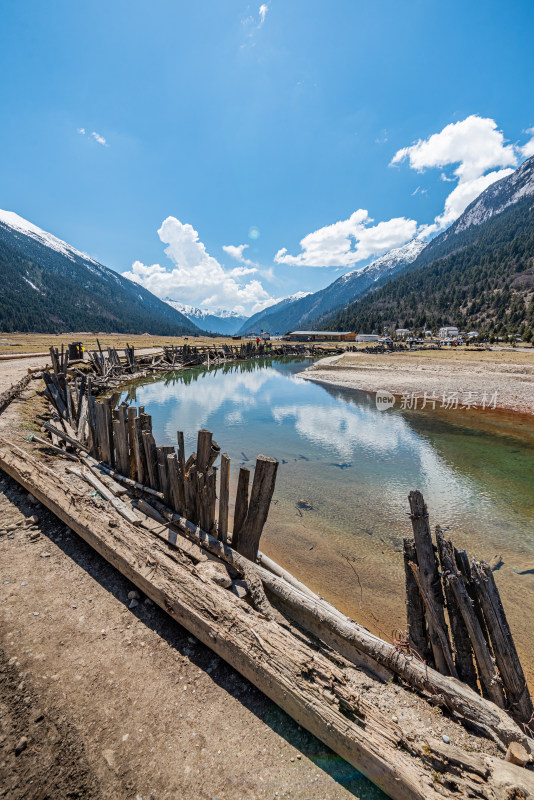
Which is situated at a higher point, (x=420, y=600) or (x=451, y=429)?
(x=420, y=600)

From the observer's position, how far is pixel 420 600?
11.4ft

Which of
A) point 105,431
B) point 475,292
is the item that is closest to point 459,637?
point 105,431

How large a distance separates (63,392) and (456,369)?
112ft

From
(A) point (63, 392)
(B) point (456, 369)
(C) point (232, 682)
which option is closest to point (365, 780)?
(C) point (232, 682)

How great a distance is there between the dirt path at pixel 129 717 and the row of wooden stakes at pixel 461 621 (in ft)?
5.10

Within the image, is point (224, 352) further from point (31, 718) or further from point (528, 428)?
point (31, 718)

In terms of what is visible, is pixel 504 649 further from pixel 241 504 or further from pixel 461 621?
pixel 241 504

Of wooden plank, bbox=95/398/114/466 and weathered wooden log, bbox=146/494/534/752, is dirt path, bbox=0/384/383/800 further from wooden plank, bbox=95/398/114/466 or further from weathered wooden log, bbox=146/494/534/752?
wooden plank, bbox=95/398/114/466

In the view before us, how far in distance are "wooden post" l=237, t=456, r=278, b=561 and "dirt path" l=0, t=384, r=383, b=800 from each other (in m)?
1.32

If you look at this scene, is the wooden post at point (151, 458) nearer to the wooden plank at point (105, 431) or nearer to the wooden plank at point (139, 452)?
the wooden plank at point (139, 452)

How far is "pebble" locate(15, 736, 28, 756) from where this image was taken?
2275mm

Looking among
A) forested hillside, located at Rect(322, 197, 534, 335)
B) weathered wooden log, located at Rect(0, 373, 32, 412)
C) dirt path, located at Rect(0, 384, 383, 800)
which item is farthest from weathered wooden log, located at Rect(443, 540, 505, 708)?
forested hillside, located at Rect(322, 197, 534, 335)

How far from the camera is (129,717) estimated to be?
8.41 feet

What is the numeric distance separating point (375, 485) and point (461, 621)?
6444 mm
